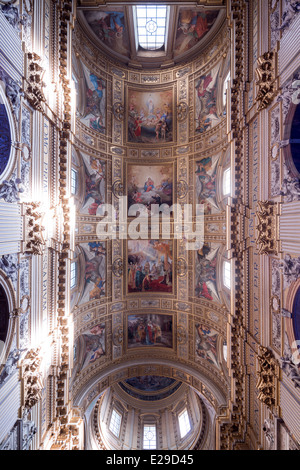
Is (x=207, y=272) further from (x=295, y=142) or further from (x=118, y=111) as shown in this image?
(x=118, y=111)

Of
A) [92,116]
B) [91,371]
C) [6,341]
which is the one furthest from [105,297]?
[92,116]

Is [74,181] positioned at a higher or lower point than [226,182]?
lower

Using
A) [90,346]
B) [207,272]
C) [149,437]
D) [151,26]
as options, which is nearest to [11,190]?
[90,346]

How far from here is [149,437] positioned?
1866cm

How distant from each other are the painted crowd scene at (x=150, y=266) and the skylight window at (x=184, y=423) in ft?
36.8

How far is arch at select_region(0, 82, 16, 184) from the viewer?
6.33 metres

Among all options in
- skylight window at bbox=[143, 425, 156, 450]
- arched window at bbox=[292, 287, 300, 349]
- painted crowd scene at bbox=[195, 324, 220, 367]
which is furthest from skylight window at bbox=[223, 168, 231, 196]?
skylight window at bbox=[143, 425, 156, 450]

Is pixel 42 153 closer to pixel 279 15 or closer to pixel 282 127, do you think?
pixel 282 127

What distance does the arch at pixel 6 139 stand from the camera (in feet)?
20.8

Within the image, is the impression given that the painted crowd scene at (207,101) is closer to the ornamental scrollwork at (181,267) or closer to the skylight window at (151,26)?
the skylight window at (151,26)

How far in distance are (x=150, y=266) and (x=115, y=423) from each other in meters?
13.4

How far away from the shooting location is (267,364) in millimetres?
7707

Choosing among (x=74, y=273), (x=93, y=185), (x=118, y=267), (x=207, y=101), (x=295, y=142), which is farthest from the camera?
(x=118, y=267)

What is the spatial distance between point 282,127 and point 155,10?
34.8 ft
